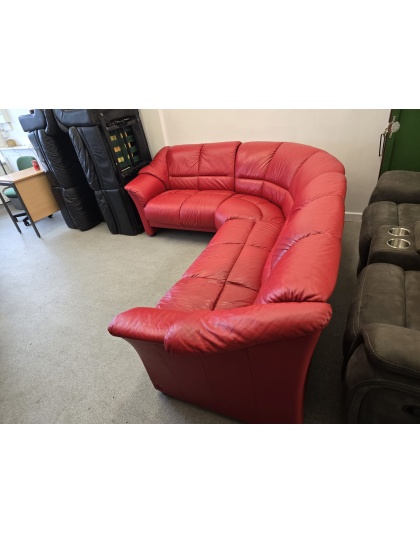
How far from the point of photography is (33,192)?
352cm

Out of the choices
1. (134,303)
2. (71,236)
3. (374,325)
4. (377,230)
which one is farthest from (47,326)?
(377,230)

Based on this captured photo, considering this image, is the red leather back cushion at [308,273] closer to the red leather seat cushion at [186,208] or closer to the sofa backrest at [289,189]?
the sofa backrest at [289,189]

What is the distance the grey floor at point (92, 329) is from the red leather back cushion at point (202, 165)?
2.02ft

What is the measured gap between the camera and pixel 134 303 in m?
2.30

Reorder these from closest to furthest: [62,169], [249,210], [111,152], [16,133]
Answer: [249,210] → [111,152] → [62,169] → [16,133]

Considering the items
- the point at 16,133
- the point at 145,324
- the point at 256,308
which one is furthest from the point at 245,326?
the point at 16,133

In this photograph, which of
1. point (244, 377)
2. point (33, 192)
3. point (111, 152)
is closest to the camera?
point (244, 377)

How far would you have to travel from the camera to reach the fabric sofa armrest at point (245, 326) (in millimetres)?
849

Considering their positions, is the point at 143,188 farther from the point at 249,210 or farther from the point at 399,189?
the point at 399,189

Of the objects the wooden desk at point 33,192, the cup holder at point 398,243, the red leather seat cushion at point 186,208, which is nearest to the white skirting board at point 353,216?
the red leather seat cushion at point 186,208

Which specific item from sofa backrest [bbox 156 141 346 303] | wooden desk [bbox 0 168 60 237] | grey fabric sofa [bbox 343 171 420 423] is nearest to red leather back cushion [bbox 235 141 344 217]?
sofa backrest [bbox 156 141 346 303]

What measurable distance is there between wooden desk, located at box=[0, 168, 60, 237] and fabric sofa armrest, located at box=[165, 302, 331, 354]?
11.0 ft

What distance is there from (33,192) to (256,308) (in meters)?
3.69

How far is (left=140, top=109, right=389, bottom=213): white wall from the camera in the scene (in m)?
2.59
